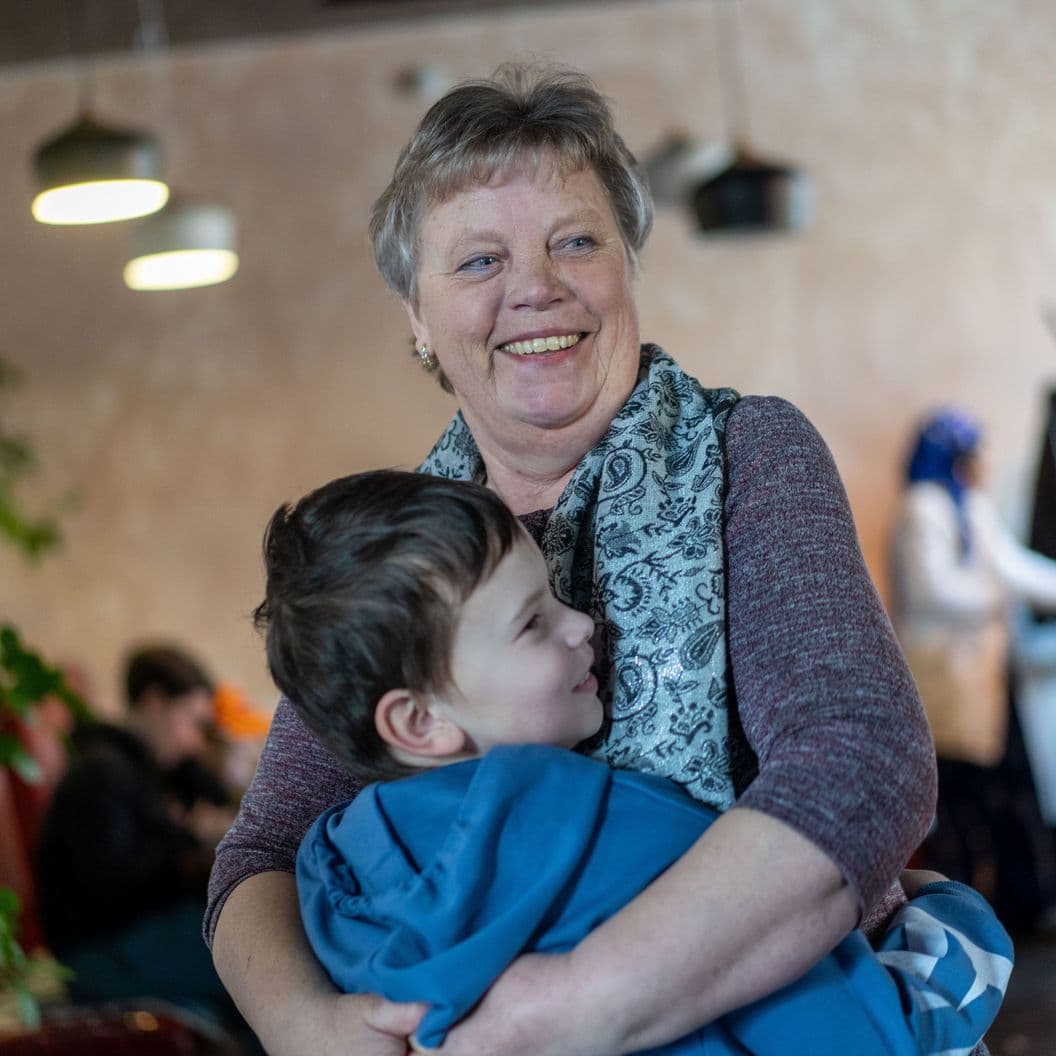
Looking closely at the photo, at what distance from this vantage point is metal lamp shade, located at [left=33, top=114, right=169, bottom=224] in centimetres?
396

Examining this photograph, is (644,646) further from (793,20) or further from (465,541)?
(793,20)

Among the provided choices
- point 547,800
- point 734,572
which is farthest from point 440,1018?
point 734,572

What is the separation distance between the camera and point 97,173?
13.0ft

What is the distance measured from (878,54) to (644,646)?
6.29 metres

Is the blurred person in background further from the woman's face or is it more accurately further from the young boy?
the young boy

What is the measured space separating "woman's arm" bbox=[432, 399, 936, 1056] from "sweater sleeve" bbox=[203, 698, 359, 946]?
0.38m

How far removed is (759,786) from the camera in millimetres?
1124

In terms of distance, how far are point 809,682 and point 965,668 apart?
4837 millimetres

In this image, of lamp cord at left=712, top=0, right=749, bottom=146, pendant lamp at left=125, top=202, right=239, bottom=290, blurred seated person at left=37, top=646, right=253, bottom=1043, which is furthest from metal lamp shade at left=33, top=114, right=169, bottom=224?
lamp cord at left=712, top=0, right=749, bottom=146

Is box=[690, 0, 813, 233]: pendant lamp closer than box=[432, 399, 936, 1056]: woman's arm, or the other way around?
box=[432, 399, 936, 1056]: woman's arm

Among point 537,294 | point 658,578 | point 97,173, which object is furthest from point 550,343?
point 97,173

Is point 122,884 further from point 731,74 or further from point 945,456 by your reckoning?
point 731,74

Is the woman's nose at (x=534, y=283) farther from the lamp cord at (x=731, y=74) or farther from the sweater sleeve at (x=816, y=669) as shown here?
the lamp cord at (x=731, y=74)

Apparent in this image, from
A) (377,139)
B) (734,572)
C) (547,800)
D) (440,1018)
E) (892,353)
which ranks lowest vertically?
(440,1018)
